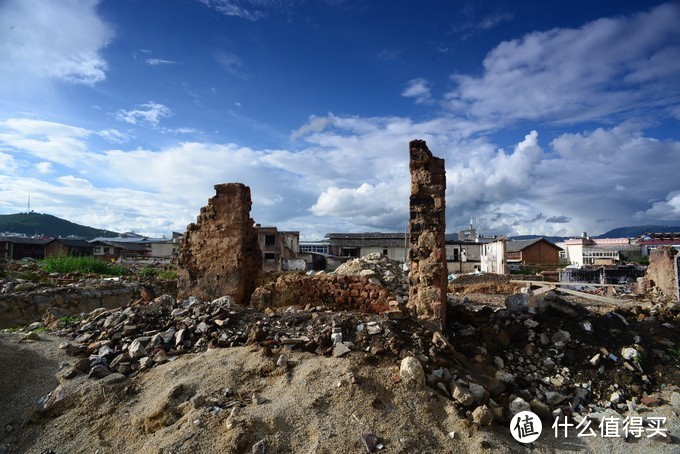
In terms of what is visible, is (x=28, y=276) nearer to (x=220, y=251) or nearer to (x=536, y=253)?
(x=220, y=251)

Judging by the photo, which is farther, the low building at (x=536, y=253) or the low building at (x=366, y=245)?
the low building at (x=536, y=253)

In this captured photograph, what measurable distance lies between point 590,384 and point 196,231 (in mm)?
7747

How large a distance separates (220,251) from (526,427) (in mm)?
6454

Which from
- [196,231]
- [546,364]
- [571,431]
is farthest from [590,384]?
[196,231]

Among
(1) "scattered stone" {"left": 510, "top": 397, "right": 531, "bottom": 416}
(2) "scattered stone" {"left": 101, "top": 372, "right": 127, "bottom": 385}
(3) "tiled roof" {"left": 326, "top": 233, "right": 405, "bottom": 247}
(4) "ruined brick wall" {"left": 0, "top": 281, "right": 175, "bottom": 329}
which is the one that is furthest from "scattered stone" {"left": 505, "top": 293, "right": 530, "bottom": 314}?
(3) "tiled roof" {"left": 326, "top": 233, "right": 405, "bottom": 247}

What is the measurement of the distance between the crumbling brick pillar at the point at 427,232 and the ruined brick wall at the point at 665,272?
36.0 feet

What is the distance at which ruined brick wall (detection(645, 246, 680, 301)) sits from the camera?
Result: 13.0 meters

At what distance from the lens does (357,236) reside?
38812 mm

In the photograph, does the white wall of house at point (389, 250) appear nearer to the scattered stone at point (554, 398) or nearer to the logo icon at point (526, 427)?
the scattered stone at point (554, 398)

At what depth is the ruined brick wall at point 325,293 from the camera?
7473mm

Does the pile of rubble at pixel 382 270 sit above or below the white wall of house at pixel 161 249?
below

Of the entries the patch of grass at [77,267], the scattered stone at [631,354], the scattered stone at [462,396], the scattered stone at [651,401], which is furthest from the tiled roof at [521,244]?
the scattered stone at [462,396]

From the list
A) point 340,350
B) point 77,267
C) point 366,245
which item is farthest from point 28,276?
point 366,245

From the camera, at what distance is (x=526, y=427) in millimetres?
4391
